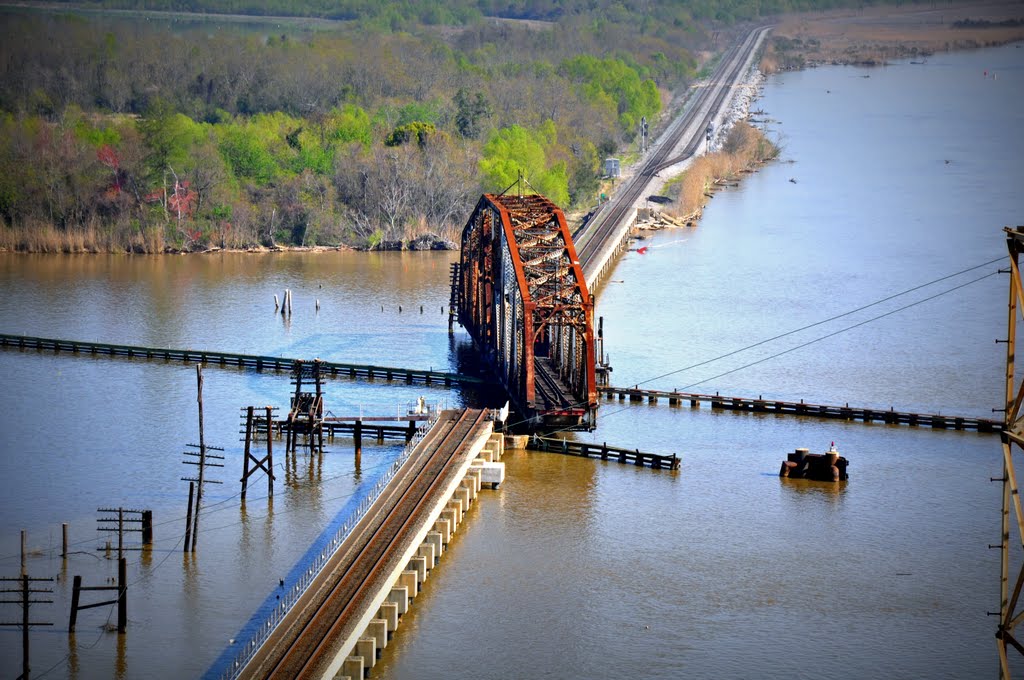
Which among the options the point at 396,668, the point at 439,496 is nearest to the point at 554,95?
the point at 439,496

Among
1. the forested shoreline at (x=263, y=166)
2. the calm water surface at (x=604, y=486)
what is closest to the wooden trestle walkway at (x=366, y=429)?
the calm water surface at (x=604, y=486)

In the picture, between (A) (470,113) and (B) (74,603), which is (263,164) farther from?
(B) (74,603)

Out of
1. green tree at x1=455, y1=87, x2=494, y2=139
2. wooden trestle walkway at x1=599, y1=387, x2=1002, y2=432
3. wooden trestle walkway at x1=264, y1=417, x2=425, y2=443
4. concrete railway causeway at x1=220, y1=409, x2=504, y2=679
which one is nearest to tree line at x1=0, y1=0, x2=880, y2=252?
green tree at x1=455, y1=87, x2=494, y2=139

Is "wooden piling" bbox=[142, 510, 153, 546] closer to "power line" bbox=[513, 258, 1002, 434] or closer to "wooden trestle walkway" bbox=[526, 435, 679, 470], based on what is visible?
"wooden trestle walkway" bbox=[526, 435, 679, 470]

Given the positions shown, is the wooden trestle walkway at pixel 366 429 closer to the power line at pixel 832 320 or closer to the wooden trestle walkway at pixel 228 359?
the power line at pixel 832 320

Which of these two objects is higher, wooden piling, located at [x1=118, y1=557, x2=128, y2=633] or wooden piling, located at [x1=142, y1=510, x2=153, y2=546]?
wooden piling, located at [x1=142, y1=510, x2=153, y2=546]

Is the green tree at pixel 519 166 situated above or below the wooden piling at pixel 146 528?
above

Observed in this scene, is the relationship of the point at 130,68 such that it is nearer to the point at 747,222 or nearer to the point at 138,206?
the point at 138,206
